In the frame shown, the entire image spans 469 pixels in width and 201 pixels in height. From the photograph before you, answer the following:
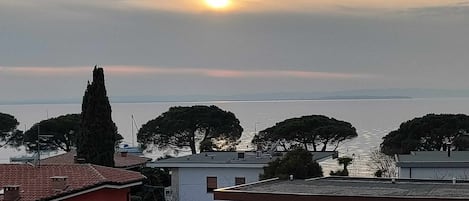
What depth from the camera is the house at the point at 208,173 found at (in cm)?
3123

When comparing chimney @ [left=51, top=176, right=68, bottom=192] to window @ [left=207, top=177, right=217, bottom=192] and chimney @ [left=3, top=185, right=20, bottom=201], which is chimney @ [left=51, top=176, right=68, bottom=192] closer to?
chimney @ [left=3, top=185, right=20, bottom=201]

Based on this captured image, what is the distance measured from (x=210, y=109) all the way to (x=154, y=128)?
12.4ft

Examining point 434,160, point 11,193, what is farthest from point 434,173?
point 11,193

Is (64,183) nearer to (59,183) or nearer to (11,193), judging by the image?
(59,183)

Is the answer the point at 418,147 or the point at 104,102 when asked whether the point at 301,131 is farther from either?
the point at 104,102

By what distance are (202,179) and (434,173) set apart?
9.95 metres

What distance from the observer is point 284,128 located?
1689 inches

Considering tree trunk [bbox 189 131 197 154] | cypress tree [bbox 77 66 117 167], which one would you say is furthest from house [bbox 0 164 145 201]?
tree trunk [bbox 189 131 197 154]

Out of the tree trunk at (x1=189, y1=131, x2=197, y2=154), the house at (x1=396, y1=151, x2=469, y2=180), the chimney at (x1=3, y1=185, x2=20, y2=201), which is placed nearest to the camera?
the chimney at (x1=3, y1=185, x2=20, y2=201)

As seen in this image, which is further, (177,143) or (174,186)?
(177,143)

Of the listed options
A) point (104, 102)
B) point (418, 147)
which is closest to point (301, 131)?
point (418, 147)

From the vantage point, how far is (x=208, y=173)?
1261 inches

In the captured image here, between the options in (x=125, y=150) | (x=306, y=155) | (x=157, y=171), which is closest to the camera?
(x=306, y=155)

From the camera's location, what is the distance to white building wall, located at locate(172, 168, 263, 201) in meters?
31.3
